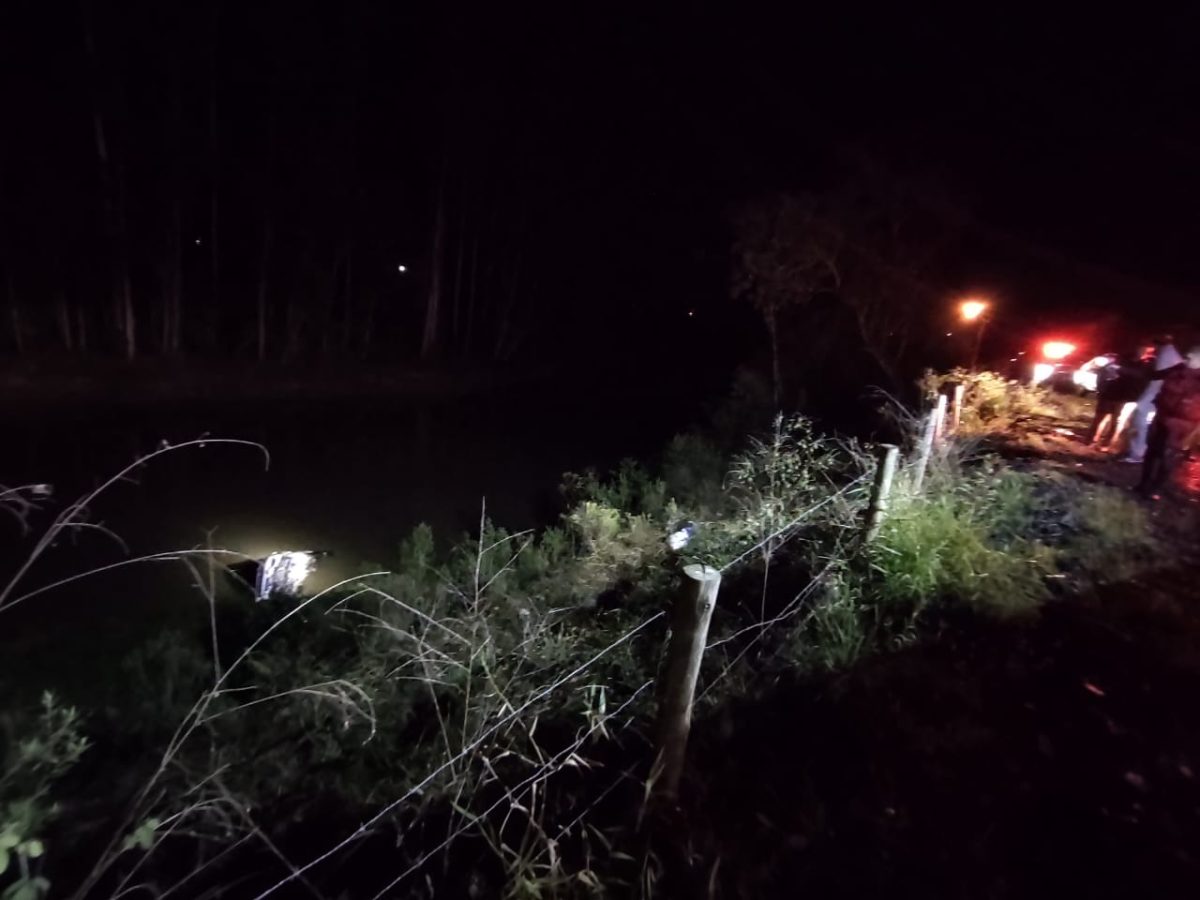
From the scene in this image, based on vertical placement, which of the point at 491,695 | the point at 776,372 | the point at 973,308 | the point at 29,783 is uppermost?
the point at 973,308

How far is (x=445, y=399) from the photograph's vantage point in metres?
28.2

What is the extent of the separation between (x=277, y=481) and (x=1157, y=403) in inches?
574

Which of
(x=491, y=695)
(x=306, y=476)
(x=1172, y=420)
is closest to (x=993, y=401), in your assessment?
(x=1172, y=420)

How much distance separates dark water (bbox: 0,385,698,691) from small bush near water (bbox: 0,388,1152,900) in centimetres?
177

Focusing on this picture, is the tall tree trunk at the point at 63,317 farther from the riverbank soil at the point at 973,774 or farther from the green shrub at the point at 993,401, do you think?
the riverbank soil at the point at 973,774

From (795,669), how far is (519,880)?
2035 mm

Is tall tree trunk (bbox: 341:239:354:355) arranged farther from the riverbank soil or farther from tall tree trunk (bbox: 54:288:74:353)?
the riverbank soil

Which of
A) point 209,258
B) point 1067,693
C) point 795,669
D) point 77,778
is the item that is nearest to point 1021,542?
point 1067,693

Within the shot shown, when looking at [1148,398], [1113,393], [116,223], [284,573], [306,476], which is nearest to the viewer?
[1148,398]

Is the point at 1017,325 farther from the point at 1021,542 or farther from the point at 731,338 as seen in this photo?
the point at 731,338

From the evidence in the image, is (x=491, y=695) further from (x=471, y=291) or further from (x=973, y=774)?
(x=471, y=291)

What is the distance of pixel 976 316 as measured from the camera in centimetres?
1433

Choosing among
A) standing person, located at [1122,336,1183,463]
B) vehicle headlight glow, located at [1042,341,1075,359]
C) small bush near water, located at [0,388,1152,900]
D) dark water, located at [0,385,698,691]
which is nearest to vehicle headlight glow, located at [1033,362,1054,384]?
vehicle headlight glow, located at [1042,341,1075,359]

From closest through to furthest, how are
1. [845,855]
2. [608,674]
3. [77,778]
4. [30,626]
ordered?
[845,855] → [608,674] → [77,778] → [30,626]
